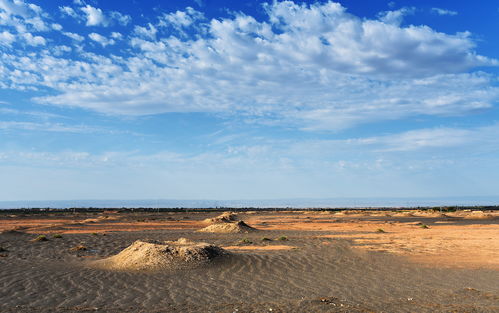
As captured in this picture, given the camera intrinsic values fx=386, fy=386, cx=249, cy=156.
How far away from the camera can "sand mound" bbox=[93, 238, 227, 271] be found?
15.6 meters

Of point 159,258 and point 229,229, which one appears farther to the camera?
point 229,229

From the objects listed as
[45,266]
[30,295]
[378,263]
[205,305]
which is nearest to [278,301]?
[205,305]

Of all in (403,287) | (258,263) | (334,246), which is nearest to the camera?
(403,287)

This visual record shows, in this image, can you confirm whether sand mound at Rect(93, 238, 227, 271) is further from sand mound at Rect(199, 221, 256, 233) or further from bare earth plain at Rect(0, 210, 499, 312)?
sand mound at Rect(199, 221, 256, 233)

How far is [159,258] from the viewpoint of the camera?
16031mm

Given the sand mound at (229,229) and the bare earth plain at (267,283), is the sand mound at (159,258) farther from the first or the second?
the sand mound at (229,229)

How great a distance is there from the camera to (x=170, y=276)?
46.8 feet

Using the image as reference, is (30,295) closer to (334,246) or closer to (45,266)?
(45,266)

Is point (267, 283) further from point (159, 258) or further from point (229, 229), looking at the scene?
point (229, 229)

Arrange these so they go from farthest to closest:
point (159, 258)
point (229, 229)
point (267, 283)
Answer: point (229, 229) → point (159, 258) → point (267, 283)

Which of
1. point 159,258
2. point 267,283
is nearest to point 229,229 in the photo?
point 159,258

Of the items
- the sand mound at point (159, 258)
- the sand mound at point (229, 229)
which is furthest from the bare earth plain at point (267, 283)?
the sand mound at point (229, 229)

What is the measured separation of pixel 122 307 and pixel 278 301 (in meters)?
4.25

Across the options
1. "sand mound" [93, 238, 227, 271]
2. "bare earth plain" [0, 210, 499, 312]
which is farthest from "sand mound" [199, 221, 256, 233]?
"sand mound" [93, 238, 227, 271]
